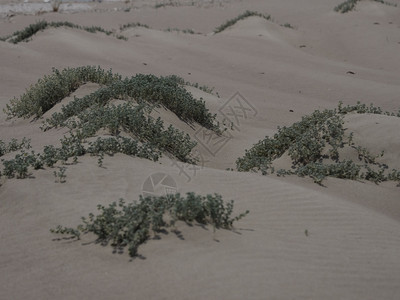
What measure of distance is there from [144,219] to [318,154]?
10.6 feet

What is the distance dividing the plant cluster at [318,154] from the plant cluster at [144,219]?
1974 mm

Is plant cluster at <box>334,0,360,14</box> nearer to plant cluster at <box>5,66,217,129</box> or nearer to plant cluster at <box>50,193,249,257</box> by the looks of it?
plant cluster at <box>5,66,217,129</box>

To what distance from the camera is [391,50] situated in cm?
1477

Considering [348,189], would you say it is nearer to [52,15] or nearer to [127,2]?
[52,15]

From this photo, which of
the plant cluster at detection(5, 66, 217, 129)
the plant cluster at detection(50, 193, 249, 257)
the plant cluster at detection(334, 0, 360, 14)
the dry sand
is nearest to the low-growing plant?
the dry sand

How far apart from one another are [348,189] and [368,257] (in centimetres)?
175

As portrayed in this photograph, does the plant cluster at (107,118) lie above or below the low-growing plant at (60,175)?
above

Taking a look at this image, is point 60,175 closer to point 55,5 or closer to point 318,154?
point 318,154

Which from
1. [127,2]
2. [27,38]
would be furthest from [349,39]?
[127,2]

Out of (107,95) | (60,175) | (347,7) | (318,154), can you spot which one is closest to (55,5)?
(347,7)

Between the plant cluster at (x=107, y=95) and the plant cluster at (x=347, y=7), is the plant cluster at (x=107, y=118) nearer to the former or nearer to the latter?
the plant cluster at (x=107, y=95)

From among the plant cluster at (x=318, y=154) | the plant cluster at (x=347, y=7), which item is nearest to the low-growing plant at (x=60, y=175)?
the plant cluster at (x=318, y=154)

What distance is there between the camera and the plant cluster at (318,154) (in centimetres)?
541

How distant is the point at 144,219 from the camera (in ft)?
11.1
